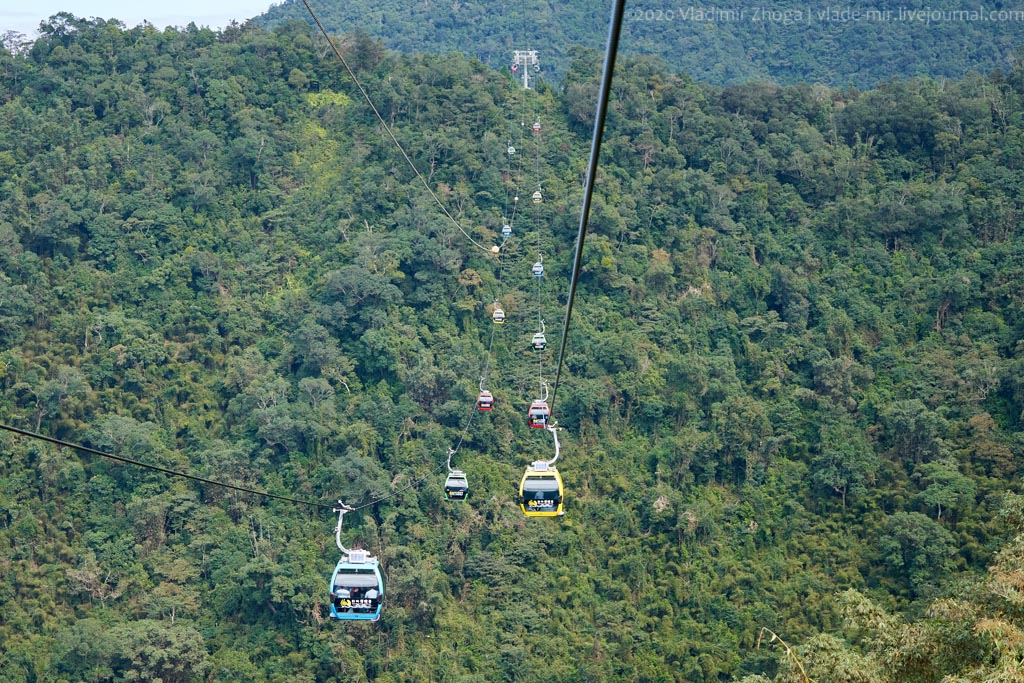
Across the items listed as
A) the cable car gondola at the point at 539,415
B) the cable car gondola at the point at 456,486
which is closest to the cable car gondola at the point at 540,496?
the cable car gondola at the point at 456,486

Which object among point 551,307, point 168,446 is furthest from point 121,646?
point 551,307

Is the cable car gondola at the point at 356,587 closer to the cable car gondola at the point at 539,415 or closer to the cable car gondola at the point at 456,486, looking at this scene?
the cable car gondola at the point at 456,486

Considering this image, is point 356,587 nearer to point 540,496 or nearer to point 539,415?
point 540,496

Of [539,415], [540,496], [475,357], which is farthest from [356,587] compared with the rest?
[475,357]

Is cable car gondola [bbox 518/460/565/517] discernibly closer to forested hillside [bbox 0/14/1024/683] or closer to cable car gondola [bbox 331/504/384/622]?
cable car gondola [bbox 331/504/384/622]

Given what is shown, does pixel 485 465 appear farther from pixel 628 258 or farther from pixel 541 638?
pixel 628 258
